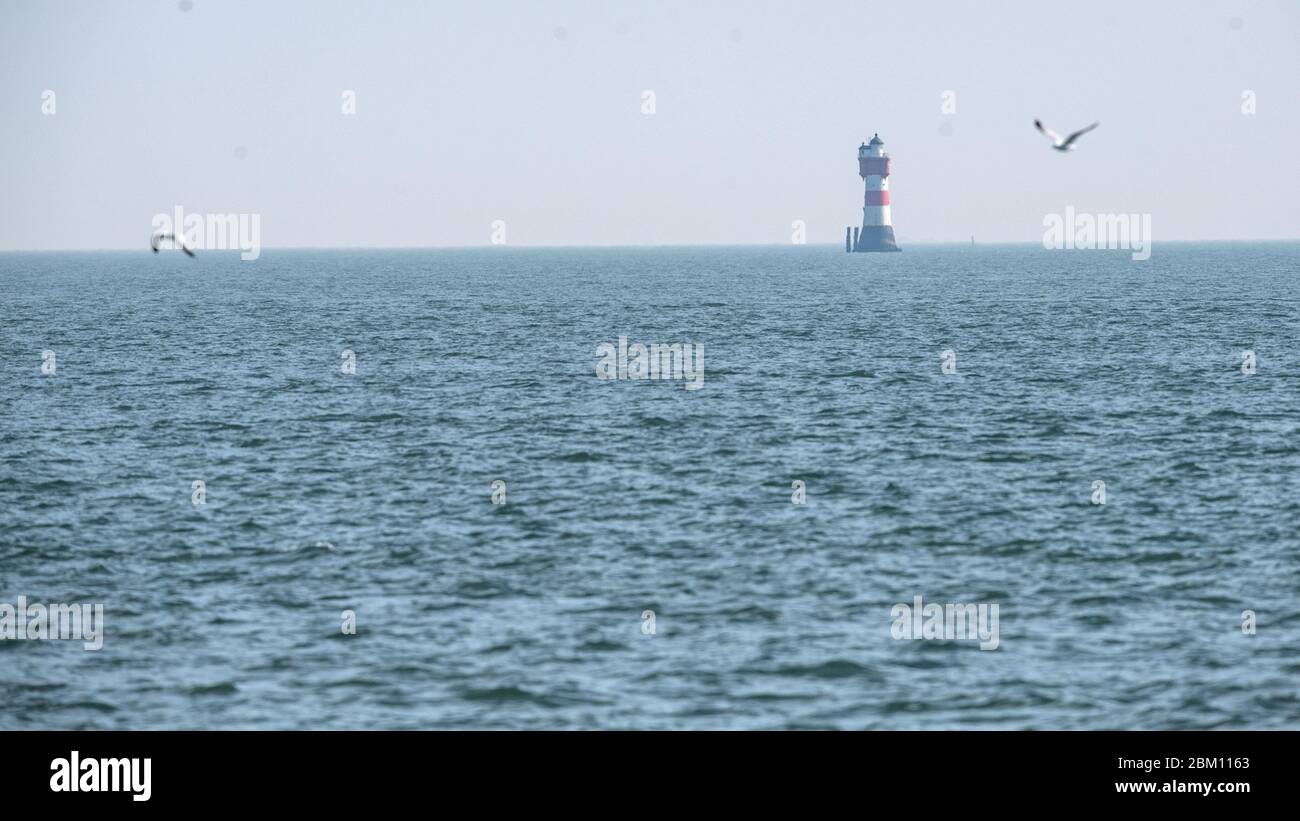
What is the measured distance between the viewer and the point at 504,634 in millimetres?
26594

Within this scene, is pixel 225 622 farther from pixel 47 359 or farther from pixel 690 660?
pixel 47 359

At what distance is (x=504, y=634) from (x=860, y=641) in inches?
252

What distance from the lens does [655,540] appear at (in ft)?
111

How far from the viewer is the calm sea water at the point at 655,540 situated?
23.7 metres

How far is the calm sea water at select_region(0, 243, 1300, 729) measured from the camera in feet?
77.7
